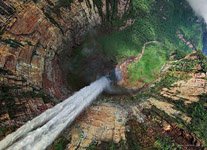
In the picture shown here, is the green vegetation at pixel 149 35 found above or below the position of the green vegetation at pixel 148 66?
above

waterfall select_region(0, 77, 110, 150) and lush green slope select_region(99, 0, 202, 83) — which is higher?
lush green slope select_region(99, 0, 202, 83)

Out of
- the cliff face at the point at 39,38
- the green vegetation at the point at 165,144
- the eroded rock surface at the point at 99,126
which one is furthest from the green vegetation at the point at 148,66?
the green vegetation at the point at 165,144

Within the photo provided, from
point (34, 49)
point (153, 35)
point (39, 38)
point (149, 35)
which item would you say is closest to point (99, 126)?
point (34, 49)

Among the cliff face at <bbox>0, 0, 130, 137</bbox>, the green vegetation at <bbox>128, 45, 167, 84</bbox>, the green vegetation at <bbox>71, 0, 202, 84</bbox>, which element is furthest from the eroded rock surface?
the green vegetation at <bbox>128, 45, 167, 84</bbox>

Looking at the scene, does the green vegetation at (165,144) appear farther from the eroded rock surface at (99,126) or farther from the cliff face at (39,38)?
the cliff face at (39,38)

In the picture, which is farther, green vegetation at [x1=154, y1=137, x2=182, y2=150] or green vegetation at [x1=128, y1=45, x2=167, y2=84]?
green vegetation at [x1=128, y1=45, x2=167, y2=84]

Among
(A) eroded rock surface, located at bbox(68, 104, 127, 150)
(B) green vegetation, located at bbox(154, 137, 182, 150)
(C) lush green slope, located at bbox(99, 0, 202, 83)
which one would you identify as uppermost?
(C) lush green slope, located at bbox(99, 0, 202, 83)

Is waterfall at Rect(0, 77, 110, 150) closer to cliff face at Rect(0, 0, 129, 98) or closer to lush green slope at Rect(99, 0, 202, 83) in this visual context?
cliff face at Rect(0, 0, 129, 98)

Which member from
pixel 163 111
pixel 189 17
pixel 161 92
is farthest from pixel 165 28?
pixel 163 111

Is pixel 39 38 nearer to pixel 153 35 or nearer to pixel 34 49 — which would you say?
pixel 34 49
